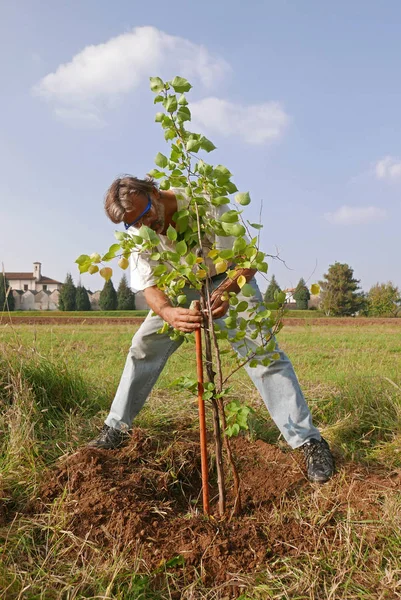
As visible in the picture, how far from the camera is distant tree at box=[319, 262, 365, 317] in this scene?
55.0m

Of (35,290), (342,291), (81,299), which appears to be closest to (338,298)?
(342,291)

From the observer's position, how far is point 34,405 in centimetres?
349

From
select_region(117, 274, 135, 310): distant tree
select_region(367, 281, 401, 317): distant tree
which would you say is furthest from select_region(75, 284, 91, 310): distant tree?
select_region(367, 281, 401, 317): distant tree

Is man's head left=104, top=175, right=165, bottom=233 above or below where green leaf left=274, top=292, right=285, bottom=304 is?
above

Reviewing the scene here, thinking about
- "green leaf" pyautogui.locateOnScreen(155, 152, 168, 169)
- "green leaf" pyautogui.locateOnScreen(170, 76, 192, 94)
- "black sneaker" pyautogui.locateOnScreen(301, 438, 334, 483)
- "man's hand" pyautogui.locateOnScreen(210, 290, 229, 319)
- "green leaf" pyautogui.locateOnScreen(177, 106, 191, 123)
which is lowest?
"black sneaker" pyautogui.locateOnScreen(301, 438, 334, 483)

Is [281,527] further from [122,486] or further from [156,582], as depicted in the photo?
[122,486]

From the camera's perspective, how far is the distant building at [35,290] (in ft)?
235

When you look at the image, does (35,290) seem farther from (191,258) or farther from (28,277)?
(191,258)

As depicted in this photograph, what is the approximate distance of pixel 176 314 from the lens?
2340 mm

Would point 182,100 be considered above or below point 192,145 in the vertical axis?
above

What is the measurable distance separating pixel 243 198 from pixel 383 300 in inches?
2285

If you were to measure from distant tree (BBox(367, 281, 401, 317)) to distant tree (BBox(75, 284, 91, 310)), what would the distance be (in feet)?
114

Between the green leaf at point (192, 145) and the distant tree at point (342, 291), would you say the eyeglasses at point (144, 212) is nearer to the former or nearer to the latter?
the green leaf at point (192, 145)

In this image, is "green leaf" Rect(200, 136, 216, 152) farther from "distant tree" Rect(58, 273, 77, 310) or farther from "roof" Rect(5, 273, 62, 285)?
"roof" Rect(5, 273, 62, 285)
